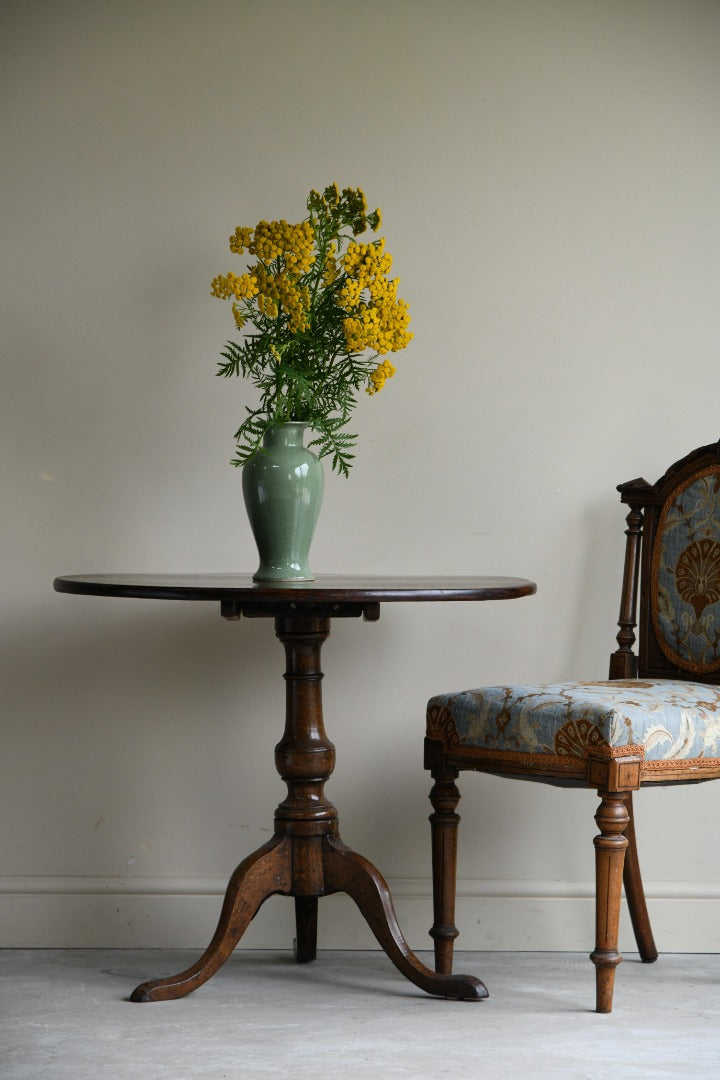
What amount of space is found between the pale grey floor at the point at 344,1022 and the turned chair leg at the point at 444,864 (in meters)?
0.10

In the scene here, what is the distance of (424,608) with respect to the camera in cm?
262

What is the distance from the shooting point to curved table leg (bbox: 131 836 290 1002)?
2092 mm

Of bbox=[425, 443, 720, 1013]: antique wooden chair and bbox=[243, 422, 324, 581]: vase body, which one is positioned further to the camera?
bbox=[243, 422, 324, 581]: vase body

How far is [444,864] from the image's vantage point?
7.29ft

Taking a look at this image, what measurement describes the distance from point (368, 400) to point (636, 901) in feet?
3.97

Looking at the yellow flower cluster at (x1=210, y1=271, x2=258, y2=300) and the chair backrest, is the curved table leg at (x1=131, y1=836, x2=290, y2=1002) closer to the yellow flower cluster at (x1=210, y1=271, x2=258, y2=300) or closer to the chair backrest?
the chair backrest

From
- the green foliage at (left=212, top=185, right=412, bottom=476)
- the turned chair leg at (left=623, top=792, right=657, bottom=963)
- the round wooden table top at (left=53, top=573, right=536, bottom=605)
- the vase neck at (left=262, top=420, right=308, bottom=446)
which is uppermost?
the green foliage at (left=212, top=185, right=412, bottom=476)

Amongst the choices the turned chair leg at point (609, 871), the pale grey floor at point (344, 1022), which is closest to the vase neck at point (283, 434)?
the turned chair leg at point (609, 871)

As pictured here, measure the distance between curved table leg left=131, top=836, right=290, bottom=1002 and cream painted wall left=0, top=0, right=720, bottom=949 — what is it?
0.45 meters

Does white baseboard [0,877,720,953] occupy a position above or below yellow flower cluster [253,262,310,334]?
below

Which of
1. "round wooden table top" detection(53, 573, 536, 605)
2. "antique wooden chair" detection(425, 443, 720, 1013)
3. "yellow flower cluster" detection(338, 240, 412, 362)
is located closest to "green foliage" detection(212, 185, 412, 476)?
"yellow flower cluster" detection(338, 240, 412, 362)

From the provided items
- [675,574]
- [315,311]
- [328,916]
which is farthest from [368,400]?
[328,916]

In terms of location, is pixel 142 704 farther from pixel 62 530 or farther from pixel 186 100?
pixel 186 100

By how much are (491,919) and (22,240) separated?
5.99 ft
